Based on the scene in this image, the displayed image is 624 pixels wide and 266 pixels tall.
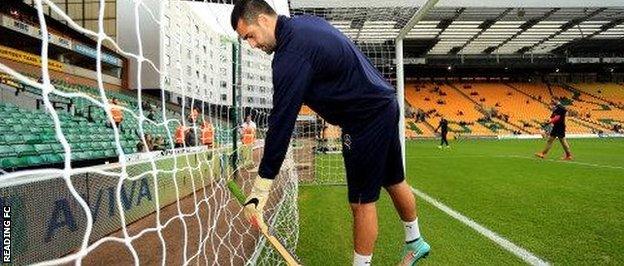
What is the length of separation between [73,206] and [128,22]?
28.4m

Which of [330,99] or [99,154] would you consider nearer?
[330,99]

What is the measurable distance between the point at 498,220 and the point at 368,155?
2265mm

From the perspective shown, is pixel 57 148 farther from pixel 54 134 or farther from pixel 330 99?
pixel 330 99

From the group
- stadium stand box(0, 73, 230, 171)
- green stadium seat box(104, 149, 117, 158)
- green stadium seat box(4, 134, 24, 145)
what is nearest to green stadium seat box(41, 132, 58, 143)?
stadium stand box(0, 73, 230, 171)

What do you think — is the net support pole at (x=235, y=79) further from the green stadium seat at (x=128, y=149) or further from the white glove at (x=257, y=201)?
the green stadium seat at (x=128, y=149)

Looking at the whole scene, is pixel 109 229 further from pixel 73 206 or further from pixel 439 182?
pixel 439 182

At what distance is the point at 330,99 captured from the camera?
6.73 ft

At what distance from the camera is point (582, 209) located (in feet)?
13.8

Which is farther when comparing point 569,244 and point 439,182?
point 439,182

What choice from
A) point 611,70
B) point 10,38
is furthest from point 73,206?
point 611,70

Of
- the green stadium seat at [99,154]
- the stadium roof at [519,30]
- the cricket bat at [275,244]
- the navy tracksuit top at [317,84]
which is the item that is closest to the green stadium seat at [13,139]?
the green stadium seat at [99,154]

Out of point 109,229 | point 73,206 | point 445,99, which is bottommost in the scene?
point 109,229

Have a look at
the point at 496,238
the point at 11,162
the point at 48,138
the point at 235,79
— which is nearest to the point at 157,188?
the point at 235,79

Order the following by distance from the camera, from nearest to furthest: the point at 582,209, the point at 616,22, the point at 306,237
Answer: the point at 306,237 → the point at 582,209 → the point at 616,22
